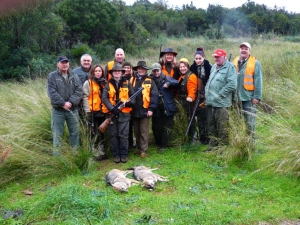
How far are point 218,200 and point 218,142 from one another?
73.7 inches

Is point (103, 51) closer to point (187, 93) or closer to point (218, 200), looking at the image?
point (187, 93)

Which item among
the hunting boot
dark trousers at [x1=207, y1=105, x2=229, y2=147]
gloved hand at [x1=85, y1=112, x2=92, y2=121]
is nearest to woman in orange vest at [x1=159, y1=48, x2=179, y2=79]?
dark trousers at [x1=207, y1=105, x2=229, y2=147]

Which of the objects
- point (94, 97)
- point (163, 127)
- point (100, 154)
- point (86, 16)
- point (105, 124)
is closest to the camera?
point (105, 124)

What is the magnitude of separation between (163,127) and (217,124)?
3.64 ft

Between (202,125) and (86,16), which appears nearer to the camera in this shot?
(202,125)

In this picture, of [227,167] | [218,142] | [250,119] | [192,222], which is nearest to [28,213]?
[192,222]

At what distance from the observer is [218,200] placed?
426cm

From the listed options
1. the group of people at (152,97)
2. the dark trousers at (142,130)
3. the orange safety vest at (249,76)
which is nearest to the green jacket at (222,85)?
the group of people at (152,97)

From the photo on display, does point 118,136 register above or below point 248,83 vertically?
below

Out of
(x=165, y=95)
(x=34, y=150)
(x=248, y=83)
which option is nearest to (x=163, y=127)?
(x=165, y=95)

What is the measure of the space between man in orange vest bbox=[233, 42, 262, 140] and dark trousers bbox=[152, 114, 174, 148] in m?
1.36

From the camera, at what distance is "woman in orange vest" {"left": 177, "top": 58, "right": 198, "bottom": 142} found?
627cm

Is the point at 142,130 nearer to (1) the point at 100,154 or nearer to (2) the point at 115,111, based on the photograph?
(2) the point at 115,111

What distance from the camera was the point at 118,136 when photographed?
6.10 metres
